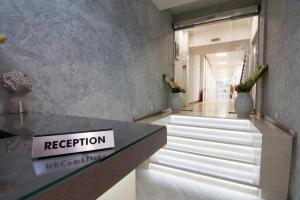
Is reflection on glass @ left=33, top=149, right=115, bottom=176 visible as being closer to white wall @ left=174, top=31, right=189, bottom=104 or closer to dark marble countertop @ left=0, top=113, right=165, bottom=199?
dark marble countertop @ left=0, top=113, right=165, bottom=199

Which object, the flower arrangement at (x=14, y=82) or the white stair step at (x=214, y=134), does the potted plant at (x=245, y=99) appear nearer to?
the white stair step at (x=214, y=134)

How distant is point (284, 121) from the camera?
6.05 ft

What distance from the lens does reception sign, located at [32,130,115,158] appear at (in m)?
0.41

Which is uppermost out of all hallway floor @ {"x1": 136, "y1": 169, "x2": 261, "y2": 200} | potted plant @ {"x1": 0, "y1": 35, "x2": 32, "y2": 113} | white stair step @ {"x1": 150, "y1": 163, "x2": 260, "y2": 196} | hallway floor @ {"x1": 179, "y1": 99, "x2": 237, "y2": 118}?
potted plant @ {"x1": 0, "y1": 35, "x2": 32, "y2": 113}

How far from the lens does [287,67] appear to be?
1.78 metres

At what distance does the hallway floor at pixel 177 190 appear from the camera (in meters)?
1.78

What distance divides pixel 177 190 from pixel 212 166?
0.63 meters

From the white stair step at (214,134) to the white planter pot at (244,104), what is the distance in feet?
2.01

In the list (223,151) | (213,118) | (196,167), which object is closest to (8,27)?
(196,167)

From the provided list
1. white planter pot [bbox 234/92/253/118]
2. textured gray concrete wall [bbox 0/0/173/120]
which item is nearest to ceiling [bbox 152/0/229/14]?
textured gray concrete wall [bbox 0/0/173/120]

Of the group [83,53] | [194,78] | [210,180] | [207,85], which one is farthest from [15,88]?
[207,85]

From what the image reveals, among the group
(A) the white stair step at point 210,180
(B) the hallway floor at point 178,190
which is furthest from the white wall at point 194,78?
(B) the hallway floor at point 178,190

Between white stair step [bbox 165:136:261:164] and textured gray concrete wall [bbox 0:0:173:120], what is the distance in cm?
85

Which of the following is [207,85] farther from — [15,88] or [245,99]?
[15,88]
